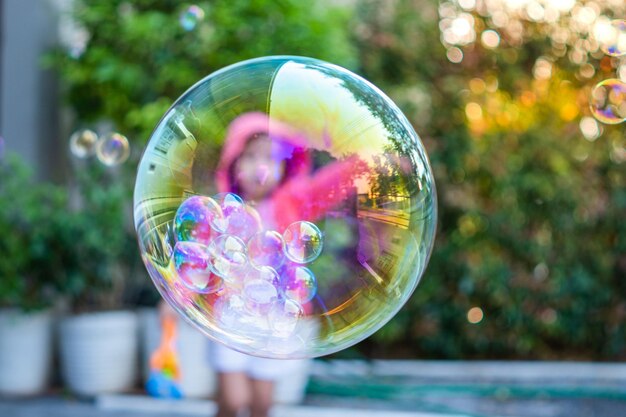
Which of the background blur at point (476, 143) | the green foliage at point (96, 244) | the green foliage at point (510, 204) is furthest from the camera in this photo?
the green foliage at point (510, 204)

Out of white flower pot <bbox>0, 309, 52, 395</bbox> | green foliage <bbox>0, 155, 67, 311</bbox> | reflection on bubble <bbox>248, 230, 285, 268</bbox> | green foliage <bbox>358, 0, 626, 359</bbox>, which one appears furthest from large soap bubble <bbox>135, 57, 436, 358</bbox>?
green foliage <bbox>358, 0, 626, 359</bbox>

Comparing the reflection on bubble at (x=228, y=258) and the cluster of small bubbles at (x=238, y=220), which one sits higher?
the cluster of small bubbles at (x=238, y=220)

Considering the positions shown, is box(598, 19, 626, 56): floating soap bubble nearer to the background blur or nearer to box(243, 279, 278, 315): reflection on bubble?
the background blur

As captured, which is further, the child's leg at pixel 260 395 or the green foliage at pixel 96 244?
the green foliage at pixel 96 244

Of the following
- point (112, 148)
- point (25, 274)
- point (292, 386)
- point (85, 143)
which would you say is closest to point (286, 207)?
point (112, 148)

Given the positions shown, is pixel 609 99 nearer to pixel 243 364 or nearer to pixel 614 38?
pixel 614 38

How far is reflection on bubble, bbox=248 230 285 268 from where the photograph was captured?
2.09 metres

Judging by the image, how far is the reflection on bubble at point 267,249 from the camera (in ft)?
6.87

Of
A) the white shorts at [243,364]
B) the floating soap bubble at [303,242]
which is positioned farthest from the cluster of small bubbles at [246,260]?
the white shorts at [243,364]

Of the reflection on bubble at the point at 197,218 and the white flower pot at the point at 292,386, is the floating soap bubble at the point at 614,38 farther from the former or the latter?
the reflection on bubble at the point at 197,218

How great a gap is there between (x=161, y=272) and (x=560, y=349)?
4438mm

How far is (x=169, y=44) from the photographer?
15.3ft

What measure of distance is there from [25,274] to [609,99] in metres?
3.41

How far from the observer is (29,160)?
5277mm
